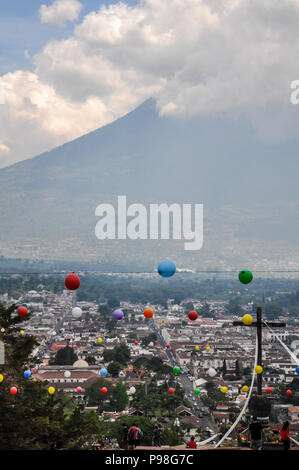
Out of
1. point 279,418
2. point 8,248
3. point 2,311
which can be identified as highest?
point 8,248

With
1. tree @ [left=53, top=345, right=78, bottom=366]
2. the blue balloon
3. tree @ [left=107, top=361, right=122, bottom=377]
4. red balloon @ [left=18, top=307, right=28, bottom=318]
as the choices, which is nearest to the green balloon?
the blue balloon

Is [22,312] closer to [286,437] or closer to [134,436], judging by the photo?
[134,436]

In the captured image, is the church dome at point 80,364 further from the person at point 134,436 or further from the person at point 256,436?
A: the person at point 256,436

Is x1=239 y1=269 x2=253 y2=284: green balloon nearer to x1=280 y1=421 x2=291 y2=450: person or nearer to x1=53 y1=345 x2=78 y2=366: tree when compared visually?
x1=280 y1=421 x2=291 y2=450: person

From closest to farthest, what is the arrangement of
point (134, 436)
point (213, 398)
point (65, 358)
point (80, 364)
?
point (134, 436) < point (213, 398) < point (80, 364) < point (65, 358)

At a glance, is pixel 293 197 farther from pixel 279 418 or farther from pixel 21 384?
pixel 21 384

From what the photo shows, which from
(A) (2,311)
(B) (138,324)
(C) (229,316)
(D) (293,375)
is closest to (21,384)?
(A) (2,311)

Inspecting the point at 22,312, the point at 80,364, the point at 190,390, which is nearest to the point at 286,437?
the point at 22,312
